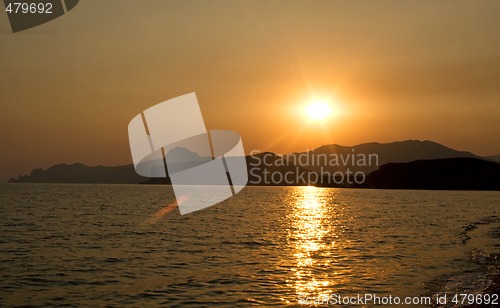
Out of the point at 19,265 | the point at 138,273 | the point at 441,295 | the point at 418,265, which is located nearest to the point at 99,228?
the point at 19,265

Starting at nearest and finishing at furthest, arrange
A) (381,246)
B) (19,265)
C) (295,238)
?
(19,265), (381,246), (295,238)

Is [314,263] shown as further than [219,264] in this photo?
Yes

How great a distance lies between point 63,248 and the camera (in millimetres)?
42438

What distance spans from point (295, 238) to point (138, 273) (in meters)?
24.8

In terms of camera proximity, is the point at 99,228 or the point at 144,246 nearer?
the point at 144,246

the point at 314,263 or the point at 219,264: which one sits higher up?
the point at 219,264

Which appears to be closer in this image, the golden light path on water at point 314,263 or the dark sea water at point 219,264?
the dark sea water at point 219,264

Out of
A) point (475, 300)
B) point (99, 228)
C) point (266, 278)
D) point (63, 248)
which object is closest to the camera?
point (475, 300)

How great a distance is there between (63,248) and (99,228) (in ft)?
65.3

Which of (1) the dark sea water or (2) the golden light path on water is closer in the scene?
(1) the dark sea water

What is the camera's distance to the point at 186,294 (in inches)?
980

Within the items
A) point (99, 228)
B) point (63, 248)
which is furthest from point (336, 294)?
point (99, 228)

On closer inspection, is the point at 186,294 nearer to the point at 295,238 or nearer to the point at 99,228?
the point at 295,238

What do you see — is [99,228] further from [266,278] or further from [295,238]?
[266,278]
